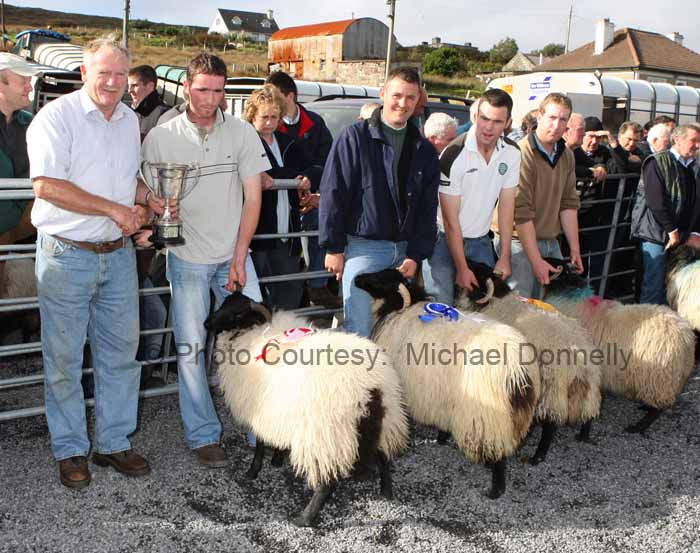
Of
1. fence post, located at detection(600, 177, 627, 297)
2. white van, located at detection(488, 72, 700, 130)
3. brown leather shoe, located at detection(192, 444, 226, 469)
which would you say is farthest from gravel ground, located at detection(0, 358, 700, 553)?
white van, located at detection(488, 72, 700, 130)

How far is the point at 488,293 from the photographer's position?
414 centimetres

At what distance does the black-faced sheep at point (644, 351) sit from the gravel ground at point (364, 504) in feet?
1.25

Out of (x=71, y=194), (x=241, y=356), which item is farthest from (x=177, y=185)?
(x=241, y=356)

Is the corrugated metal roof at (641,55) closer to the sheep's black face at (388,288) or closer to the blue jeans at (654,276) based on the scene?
the blue jeans at (654,276)

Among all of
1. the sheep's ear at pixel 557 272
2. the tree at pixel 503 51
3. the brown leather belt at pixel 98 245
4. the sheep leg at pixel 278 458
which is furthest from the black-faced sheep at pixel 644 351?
the tree at pixel 503 51

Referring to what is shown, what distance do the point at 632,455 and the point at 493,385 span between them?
4.57ft

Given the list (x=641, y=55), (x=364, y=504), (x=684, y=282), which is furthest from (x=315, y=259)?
(x=641, y=55)

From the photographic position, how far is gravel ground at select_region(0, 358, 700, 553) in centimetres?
299

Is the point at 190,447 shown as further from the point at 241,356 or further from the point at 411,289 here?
the point at 411,289

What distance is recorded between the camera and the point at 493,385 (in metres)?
3.31

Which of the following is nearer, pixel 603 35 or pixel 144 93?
pixel 144 93

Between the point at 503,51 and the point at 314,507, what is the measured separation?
80.4m

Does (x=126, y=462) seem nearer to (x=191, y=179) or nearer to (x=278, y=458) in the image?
(x=278, y=458)

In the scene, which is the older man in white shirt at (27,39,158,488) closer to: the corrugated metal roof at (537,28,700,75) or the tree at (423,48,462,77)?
the corrugated metal roof at (537,28,700,75)
